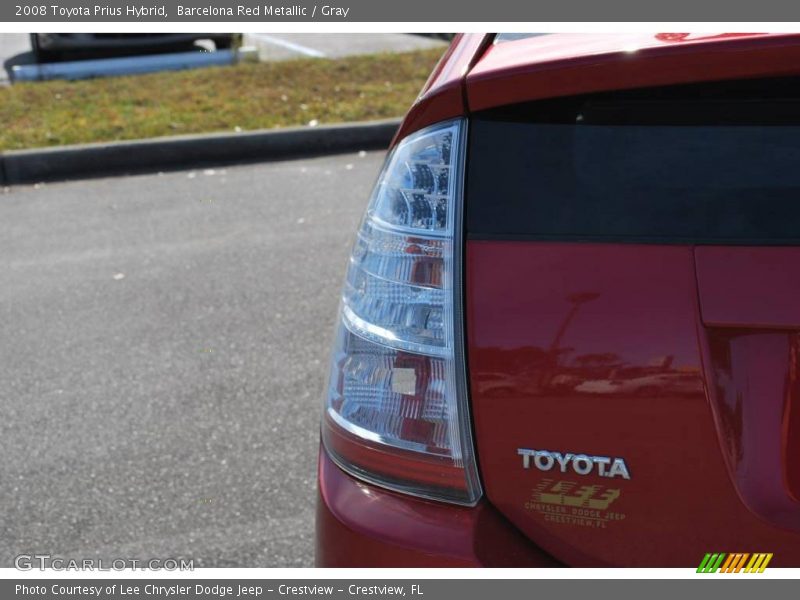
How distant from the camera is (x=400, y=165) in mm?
1687

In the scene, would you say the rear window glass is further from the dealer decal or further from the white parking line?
the white parking line

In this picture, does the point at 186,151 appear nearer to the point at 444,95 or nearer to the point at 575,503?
the point at 444,95

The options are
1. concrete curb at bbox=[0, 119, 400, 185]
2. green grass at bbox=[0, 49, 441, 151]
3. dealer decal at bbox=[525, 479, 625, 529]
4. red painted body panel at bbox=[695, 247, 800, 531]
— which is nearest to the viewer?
red painted body panel at bbox=[695, 247, 800, 531]

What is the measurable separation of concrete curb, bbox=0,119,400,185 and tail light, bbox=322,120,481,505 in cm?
581

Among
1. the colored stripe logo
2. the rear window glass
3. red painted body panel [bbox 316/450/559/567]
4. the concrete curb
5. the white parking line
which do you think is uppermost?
the rear window glass

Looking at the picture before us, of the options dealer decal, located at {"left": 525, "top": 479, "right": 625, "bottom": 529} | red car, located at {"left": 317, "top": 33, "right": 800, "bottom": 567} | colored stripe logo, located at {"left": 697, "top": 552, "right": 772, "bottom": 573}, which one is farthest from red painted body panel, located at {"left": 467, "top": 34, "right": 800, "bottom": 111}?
colored stripe logo, located at {"left": 697, "top": 552, "right": 772, "bottom": 573}

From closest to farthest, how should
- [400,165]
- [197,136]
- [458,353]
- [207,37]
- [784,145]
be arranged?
[784,145] → [458,353] → [400,165] → [197,136] → [207,37]

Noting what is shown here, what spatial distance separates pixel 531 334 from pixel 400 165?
15.2 inches

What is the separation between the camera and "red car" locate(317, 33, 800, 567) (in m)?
1.45

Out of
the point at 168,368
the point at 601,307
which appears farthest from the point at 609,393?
the point at 168,368

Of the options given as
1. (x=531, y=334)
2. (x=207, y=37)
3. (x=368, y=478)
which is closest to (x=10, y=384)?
(x=368, y=478)

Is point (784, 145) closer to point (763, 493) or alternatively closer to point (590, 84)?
point (590, 84)

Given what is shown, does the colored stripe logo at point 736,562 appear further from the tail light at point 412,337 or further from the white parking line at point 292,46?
the white parking line at point 292,46

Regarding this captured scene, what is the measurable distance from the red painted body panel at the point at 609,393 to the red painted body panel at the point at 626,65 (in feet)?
0.79
